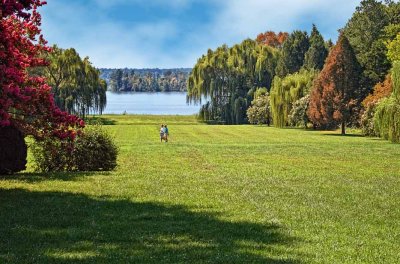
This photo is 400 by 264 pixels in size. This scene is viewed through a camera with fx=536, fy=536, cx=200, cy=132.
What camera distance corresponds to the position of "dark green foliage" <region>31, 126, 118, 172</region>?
2039cm

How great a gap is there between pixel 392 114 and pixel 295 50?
59.7 metres

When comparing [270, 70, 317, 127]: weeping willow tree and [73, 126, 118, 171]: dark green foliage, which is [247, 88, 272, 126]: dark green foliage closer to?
[270, 70, 317, 127]: weeping willow tree

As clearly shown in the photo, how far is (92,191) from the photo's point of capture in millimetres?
14508

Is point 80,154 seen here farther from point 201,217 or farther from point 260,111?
point 260,111

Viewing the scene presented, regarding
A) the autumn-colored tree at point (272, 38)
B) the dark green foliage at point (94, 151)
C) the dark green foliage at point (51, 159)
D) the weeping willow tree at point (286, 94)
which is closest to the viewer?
the dark green foliage at point (51, 159)

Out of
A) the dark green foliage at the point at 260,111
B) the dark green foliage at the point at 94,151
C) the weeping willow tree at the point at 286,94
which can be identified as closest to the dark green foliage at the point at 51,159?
the dark green foliage at the point at 94,151

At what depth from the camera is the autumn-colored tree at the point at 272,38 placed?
4838 inches

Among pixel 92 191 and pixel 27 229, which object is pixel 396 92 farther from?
pixel 27 229

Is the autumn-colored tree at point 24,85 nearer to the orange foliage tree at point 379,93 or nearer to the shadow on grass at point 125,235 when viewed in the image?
the shadow on grass at point 125,235

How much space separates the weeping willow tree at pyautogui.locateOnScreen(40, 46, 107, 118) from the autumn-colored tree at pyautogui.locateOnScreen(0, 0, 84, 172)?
6014 cm

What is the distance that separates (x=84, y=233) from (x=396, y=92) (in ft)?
116

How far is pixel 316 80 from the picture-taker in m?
58.5

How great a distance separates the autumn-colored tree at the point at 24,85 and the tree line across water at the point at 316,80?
29.3 metres

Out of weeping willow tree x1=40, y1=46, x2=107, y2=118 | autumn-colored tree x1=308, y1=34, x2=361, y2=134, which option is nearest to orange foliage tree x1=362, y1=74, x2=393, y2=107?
autumn-colored tree x1=308, y1=34, x2=361, y2=134
